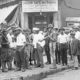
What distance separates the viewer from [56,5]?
24938mm

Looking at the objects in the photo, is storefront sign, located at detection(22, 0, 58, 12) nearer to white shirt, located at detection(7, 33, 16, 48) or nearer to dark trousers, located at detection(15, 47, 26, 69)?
white shirt, located at detection(7, 33, 16, 48)

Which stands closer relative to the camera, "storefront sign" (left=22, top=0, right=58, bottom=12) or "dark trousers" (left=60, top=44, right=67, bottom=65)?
"dark trousers" (left=60, top=44, right=67, bottom=65)

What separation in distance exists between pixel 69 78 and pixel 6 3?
17250 mm

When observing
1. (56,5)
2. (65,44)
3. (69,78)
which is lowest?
(69,78)

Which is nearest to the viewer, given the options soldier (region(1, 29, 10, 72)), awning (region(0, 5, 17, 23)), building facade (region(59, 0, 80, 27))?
soldier (region(1, 29, 10, 72))

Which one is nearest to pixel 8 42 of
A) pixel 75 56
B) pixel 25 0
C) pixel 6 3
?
pixel 75 56

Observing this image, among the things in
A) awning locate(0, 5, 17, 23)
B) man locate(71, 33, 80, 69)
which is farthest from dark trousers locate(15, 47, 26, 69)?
awning locate(0, 5, 17, 23)

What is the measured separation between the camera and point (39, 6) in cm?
2500

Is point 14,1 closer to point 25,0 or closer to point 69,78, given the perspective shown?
point 25,0

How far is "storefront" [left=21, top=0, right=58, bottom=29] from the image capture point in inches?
981

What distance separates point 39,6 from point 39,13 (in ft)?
2.82

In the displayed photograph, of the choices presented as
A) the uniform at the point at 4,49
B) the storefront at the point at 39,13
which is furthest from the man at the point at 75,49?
the storefront at the point at 39,13

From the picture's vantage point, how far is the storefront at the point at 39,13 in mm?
24922

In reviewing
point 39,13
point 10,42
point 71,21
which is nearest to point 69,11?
point 71,21
